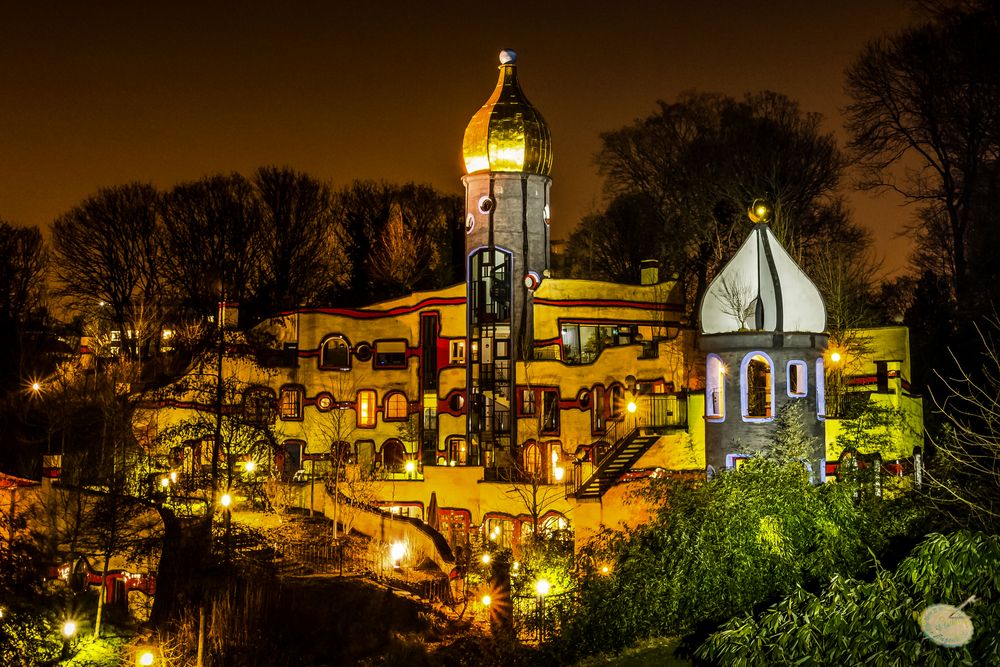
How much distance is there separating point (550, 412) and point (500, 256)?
5.17 m

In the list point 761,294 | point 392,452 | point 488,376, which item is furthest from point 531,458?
point 761,294

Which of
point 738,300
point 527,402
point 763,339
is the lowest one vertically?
point 527,402

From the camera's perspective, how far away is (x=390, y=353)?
4012 centimetres

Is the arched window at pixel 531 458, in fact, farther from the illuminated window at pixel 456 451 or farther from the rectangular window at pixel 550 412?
the illuminated window at pixel 456 451

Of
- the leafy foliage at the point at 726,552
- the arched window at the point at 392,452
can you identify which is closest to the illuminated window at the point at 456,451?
Answer: the arched window at the point at 392,452

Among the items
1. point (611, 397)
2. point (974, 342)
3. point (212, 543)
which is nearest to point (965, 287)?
point (974, 342)

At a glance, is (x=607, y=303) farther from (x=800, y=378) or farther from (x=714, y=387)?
(x=800, y=378)

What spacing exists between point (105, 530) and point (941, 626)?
23.9 m

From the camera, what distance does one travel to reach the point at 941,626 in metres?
11.3

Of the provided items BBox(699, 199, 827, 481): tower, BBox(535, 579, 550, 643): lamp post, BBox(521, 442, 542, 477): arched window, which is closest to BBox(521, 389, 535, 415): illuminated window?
BBox(521, 442, 542, 477): arched window

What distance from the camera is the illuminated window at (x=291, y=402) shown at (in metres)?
39.9

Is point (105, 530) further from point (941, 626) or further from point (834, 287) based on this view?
point (941, 626)

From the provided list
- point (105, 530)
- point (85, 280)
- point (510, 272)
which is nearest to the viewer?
point (105, 530)

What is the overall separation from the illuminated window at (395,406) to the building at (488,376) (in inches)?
1.8
